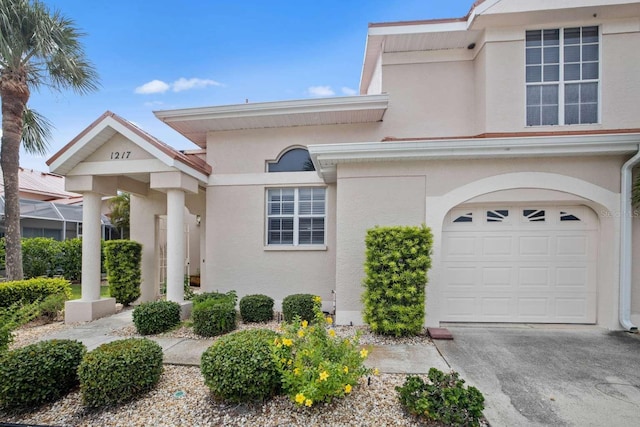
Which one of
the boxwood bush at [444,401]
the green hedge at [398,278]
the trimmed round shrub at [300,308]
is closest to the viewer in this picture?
the boxwood bush at [444,401]

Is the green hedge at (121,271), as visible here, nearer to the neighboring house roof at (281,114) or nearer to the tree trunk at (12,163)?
the tree trunk at (12,163)

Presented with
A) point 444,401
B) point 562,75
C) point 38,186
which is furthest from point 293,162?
point 38,186

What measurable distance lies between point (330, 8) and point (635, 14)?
27.5 ft

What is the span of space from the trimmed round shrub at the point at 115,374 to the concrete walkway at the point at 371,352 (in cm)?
104

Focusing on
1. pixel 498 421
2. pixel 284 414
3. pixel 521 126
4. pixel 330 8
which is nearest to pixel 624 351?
pixel 498 421

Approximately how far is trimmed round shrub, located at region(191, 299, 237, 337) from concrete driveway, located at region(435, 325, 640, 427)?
14.0ft

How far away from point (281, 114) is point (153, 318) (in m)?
5.90

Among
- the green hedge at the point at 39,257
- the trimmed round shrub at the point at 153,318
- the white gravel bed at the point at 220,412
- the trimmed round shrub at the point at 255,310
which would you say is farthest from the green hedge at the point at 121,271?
the green hedge at the point at 39,257

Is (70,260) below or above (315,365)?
below

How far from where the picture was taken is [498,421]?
3.30 metres

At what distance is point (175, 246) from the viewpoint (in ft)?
24.4

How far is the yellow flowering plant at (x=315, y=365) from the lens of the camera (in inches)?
124

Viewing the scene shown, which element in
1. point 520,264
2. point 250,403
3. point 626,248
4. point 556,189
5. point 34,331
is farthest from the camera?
point 34,331

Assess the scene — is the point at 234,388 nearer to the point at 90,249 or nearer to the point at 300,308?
the point at 300,308
